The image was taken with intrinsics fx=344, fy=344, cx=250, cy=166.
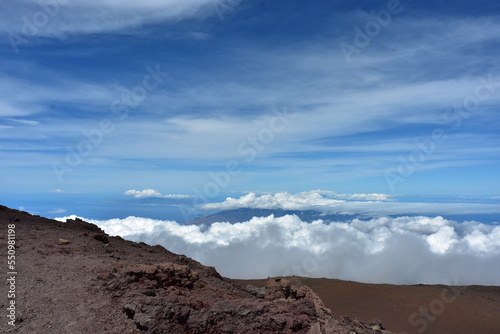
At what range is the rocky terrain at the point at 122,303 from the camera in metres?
8.05

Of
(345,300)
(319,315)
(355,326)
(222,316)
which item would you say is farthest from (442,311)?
(222,316)

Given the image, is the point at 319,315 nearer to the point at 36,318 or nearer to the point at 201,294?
the point at 201,294

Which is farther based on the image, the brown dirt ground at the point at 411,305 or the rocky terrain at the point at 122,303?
the brown dirt ground at the point at 411,305

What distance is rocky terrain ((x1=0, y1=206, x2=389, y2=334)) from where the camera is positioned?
8047 mm

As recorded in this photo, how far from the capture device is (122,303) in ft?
28.4

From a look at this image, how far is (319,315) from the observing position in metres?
10.6

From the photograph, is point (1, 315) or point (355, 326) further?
point (355, 326)

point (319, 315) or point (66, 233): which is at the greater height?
point (66, 233)

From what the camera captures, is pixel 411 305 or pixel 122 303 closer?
pixel 122 303

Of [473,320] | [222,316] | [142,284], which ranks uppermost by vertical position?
[142,284]

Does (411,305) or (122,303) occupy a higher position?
(122,303)

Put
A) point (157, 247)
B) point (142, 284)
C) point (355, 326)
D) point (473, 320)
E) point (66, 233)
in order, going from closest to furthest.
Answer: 1. point (142, 284)
2. point (355, 326)
3. point (66, 233)
4. point (157, 247)
5. point (473, 320)

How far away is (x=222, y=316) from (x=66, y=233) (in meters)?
9.65

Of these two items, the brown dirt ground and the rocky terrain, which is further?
the brown dirt ground
